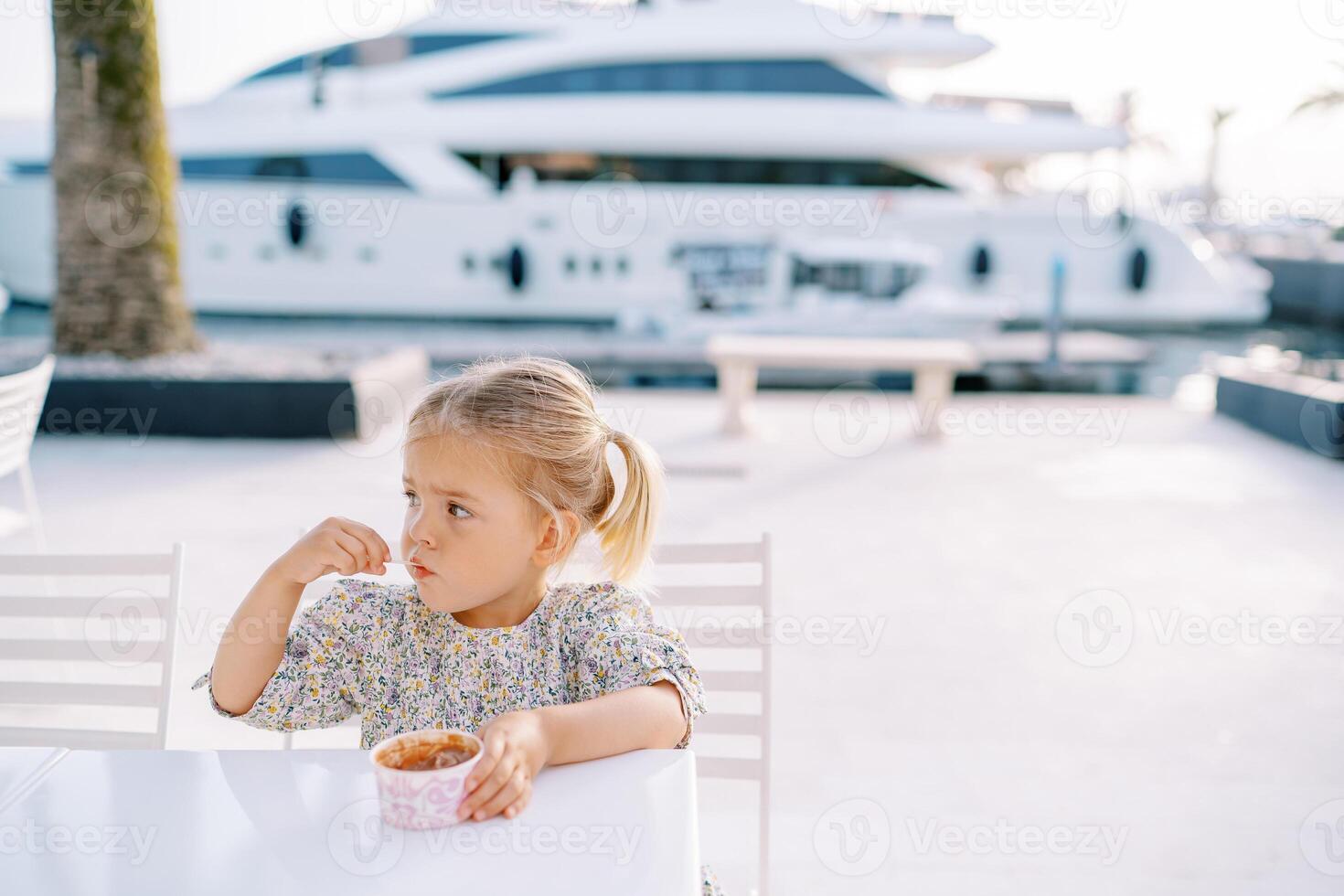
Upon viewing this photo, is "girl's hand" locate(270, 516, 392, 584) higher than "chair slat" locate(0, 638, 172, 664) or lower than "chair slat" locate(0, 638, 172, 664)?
higher

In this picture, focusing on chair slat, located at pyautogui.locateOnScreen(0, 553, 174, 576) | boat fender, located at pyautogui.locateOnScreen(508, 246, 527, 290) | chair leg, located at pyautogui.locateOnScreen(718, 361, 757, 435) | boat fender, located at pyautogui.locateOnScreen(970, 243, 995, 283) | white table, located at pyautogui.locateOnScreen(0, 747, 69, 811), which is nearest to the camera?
white table, located at pyautogui.locateOnScreen(0, 747, 69, 811)

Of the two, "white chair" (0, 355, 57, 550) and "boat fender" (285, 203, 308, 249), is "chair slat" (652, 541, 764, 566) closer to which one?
"white chair" (0, 355, 57, 550)

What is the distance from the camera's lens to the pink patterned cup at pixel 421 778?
3.73 ft

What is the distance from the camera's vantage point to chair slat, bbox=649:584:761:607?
205cm

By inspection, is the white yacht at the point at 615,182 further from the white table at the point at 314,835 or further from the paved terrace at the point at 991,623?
the white table at the point at 314,835

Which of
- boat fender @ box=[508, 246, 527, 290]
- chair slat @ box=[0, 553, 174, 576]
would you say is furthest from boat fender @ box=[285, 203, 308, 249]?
chair slat @ box=[0, 553, 174, 576]

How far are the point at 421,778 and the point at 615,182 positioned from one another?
51.1 feet

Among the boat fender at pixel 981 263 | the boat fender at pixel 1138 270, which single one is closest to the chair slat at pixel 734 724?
the boat fender at pixel 981 263

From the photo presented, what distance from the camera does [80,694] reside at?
1.87 metres

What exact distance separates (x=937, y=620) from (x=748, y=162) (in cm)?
1311

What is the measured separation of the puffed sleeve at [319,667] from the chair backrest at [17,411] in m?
1.85

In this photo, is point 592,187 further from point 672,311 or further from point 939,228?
point 939,228

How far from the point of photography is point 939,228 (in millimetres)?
15828

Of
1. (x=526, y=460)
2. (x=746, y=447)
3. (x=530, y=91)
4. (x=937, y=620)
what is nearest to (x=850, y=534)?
(x=937, y=620)
